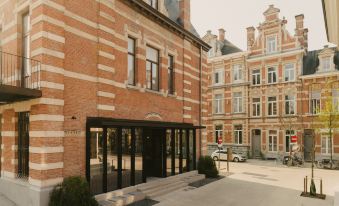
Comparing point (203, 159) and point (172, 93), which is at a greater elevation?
point (172, 93)

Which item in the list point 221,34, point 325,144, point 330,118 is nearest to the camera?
point 330,118

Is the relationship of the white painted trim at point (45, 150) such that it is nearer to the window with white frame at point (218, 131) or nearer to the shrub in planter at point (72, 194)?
the shrub in planter at point (72, 194)

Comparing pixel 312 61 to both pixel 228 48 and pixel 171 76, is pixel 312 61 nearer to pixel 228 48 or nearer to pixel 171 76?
pixel 228 48

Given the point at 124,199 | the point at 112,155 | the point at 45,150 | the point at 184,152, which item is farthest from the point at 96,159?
the point at 184,152

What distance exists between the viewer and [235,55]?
31109 millimetres

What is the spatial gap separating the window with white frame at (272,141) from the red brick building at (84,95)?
1632 cm

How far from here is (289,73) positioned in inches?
1104

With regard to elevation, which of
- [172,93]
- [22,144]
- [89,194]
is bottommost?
[89,194]

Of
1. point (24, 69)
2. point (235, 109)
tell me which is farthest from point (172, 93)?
point (235, 109)

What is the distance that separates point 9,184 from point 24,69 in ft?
14.8

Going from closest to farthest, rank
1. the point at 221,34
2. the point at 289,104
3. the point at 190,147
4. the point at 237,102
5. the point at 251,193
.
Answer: the point at 251,193 → the point at 190,147 → the point at 289,104 → the point at 237,102 → the point at 221,34

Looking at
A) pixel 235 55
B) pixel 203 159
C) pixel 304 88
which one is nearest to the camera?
pixel 203 159

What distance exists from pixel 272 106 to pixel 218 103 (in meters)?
6.25

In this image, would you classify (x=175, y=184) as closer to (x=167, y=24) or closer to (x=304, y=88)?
(x=167, y=24)
